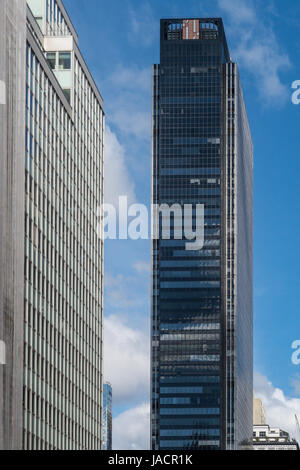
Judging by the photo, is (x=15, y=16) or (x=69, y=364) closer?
(x=15, y=16)

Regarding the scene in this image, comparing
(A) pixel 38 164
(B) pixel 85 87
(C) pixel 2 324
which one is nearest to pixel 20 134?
(A) pixel 38 164

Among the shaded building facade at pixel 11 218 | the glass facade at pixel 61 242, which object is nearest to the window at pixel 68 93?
the glass facade at pixel 61 242

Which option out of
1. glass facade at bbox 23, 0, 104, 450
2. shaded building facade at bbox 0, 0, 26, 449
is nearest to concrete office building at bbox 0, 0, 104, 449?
glass facade at bbox 23, 0, 104, 450

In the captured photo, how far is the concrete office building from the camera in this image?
117375 millimetres

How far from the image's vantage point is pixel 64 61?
145500 mm

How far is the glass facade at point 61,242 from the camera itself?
121375 mm

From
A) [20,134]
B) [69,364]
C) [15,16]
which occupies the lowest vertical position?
[69,364]

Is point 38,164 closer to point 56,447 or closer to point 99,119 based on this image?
point 56,447

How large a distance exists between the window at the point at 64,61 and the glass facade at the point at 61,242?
0.13 meters

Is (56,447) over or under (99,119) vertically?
under

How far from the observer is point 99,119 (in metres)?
170

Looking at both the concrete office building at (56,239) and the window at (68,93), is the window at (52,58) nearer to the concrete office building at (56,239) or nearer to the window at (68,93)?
the concrete office building at (56,239)

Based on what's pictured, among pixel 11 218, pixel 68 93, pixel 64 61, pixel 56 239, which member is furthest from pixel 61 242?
pixel 11 218

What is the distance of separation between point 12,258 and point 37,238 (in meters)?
11.4
